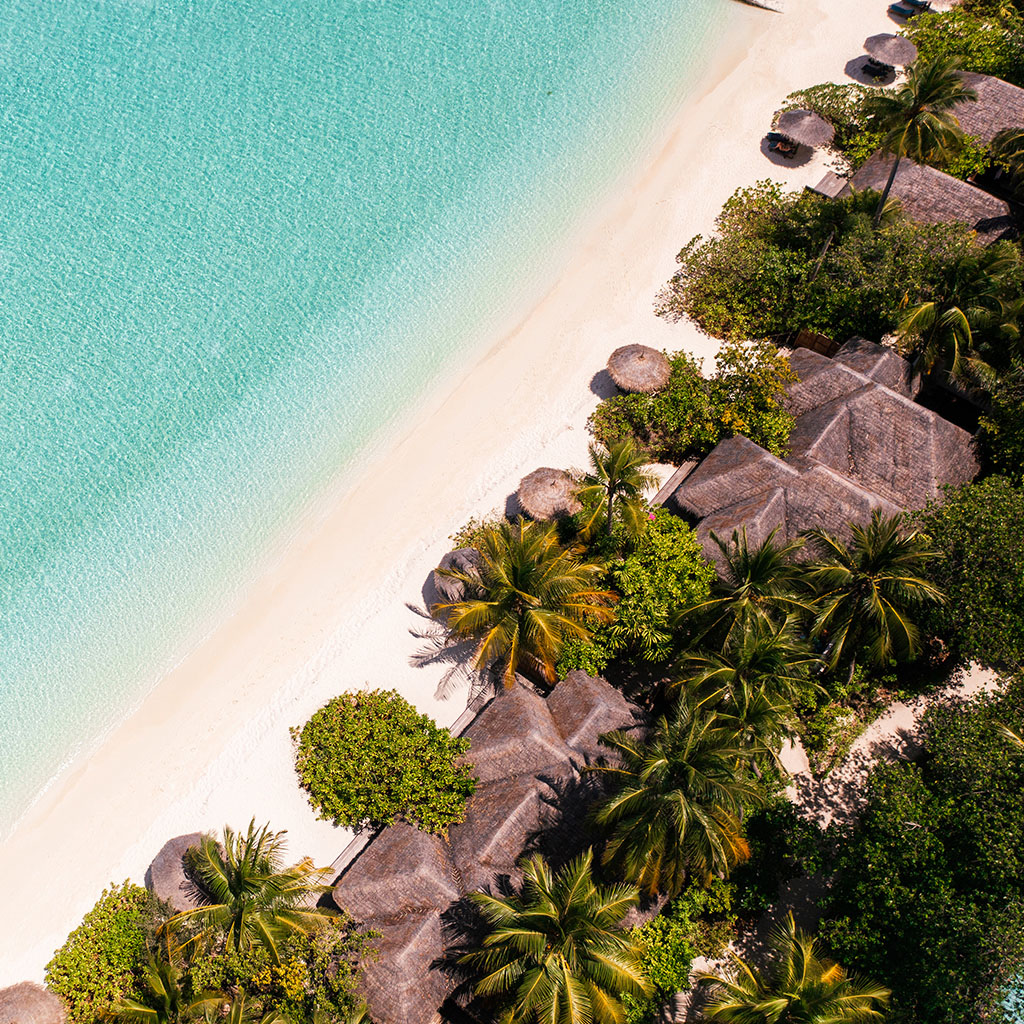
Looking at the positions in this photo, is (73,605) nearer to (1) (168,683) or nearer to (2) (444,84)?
(1) (168,683)

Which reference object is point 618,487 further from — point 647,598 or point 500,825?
point 500,825

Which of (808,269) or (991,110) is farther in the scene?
(991,110)

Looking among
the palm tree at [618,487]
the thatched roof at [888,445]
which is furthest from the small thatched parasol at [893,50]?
the palm tree at [618,487]

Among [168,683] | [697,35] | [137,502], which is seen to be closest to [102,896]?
[168,683]

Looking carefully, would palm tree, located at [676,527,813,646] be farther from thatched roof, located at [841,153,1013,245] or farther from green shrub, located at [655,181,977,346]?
thatched roof, located at [841,153,1013,245]

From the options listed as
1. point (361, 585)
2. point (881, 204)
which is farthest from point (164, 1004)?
point (881, 204)

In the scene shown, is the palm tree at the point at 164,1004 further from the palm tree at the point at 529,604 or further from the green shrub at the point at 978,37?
the green shrub at the point at 978,37
